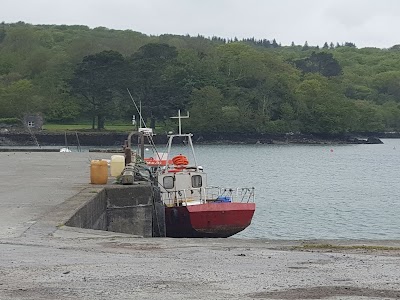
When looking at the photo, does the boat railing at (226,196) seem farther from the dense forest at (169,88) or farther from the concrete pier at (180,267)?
the dense forest at (169,88)

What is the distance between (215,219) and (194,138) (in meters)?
134

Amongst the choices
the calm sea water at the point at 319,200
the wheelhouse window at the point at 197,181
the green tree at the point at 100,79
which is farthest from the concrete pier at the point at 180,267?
the green tree at the point at 100,79

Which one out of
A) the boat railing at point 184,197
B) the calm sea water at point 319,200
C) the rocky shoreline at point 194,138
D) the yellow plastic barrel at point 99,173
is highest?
the yellow plastic barrel at point 99,173

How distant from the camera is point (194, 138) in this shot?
526 feet

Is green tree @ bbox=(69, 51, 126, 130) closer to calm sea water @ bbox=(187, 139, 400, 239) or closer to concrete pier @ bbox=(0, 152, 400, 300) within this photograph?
calm sea water @ bbox=(187, 139, 400, 239)

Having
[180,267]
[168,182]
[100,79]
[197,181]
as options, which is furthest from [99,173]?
[100,79]

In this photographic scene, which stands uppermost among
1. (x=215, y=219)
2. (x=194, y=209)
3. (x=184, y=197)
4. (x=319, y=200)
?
(x=184, y=197)

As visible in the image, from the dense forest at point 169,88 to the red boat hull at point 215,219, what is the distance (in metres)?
117

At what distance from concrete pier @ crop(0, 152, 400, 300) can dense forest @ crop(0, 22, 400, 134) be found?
5083 inches

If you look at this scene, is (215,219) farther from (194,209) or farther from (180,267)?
(180,267)

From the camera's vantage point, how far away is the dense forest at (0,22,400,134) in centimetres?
14675

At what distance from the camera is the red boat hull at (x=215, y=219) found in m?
26.5

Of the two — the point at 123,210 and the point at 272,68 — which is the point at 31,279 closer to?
the point at 123,210

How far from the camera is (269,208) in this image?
150 feet
